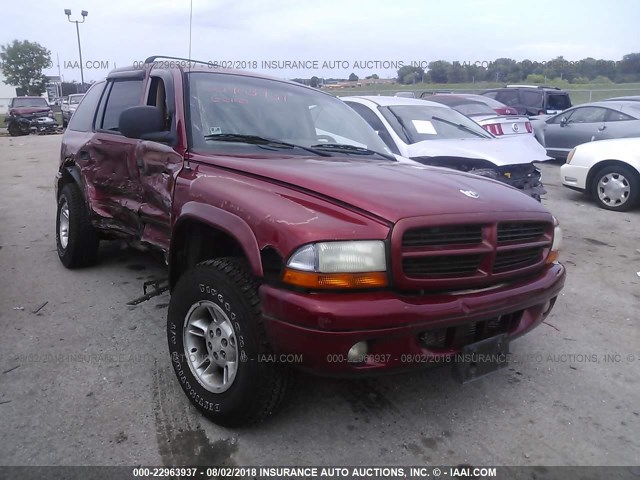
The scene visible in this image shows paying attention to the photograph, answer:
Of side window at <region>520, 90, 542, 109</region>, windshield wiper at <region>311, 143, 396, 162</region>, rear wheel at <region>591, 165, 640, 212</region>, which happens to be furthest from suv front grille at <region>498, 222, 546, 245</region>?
side window at <region>520, 90, 542, 109</region>

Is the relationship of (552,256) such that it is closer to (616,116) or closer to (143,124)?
(143,124)

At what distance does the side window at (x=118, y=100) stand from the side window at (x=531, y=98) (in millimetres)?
14428

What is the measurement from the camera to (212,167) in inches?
118

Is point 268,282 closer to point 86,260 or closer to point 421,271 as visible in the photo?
point 421,271

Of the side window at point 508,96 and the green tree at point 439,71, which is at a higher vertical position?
the green tree at point 439,71

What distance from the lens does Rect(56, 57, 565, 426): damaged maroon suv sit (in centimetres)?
231

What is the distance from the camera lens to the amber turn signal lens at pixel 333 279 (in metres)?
2.29

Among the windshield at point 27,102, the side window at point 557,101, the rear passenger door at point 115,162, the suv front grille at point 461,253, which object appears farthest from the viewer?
the windshield at point 27,102

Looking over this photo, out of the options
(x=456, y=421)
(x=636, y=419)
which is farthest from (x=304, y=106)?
(x=636, y=419)

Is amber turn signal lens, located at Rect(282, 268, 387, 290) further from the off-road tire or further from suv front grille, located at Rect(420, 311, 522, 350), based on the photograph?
the off-road tire

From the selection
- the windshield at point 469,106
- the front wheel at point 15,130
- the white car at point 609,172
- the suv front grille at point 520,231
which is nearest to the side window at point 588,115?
the windshield at point 469,106

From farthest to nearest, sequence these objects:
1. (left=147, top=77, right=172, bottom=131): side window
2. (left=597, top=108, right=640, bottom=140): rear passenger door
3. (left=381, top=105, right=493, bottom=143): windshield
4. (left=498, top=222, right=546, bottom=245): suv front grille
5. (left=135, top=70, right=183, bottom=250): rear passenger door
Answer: (left=597, top=108, right=640, bottom=140): rear passenger door
(left=381, top=105, right=493, bottom=143): windshield
(left=147, top=77, right=172, bottom=131): side window
(left=135, top=70, right=183, bottom=250): rear passenger door
(left=498, top=222, right=546, bottom=245): suv front grille

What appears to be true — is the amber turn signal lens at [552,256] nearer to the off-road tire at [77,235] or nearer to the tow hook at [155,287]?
the tow hook at [155,287]

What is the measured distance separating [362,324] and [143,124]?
1898 mm
